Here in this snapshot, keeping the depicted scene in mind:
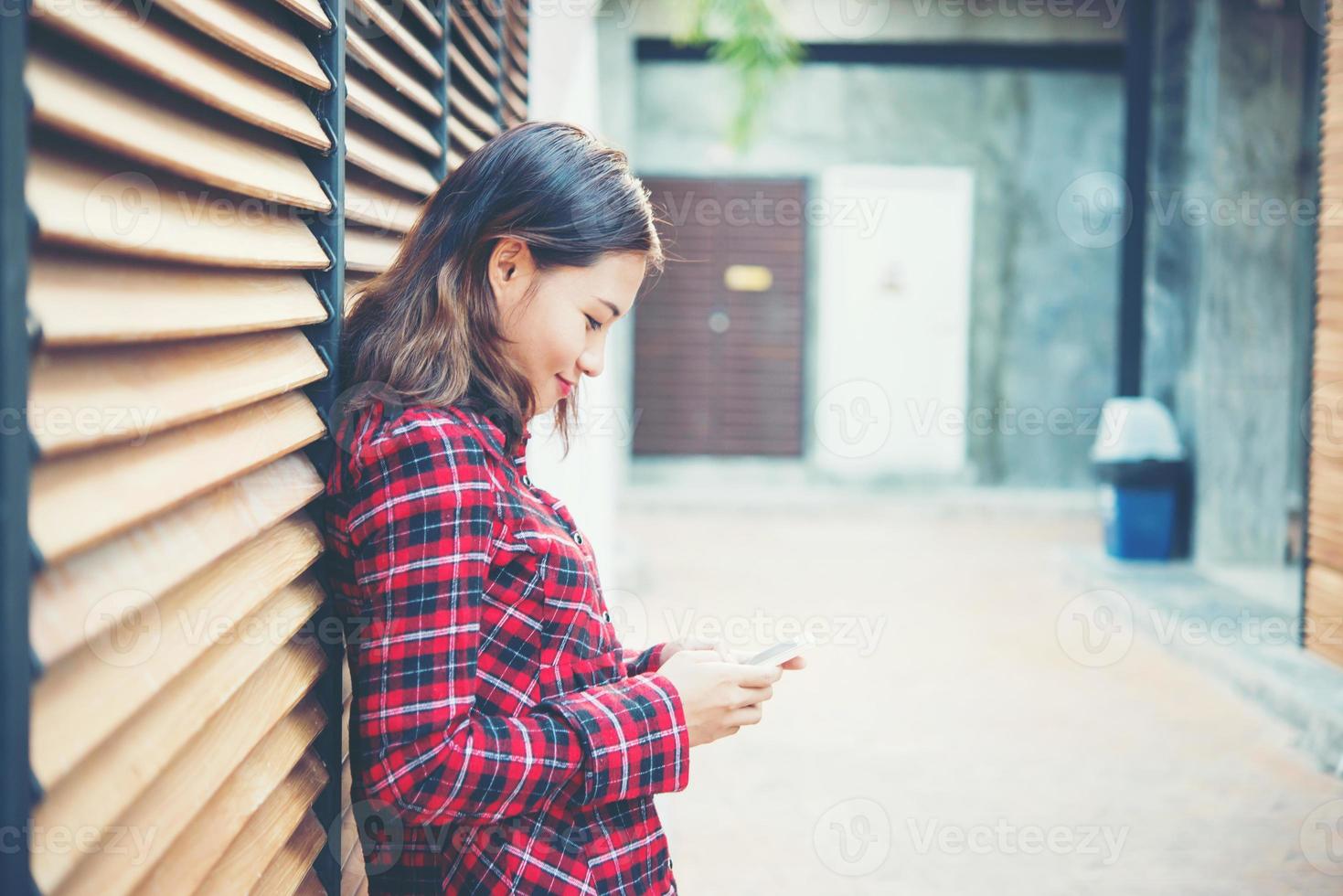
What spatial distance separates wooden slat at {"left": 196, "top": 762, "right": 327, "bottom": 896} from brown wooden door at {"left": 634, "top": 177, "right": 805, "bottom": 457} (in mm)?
8132

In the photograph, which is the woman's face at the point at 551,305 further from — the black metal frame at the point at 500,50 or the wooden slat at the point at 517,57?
the wooden slat at the point at 517,57

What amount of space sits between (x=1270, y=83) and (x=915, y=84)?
138 inches

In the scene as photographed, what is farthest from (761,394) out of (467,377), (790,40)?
(467,377)

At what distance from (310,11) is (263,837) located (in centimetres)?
80

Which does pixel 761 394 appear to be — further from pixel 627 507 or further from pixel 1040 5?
pixel 1040 5

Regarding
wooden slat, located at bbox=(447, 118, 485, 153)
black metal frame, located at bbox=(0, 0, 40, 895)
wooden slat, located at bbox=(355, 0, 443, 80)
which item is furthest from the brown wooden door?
black metal frame, located at bbox=(0, 0, 40, 895)

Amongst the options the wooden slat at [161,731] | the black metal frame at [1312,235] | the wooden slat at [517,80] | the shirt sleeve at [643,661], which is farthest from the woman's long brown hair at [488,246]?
the black metal frame at [1312,235]

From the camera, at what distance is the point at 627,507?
872 cm

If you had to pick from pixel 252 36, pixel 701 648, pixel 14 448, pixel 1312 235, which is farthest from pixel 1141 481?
pixel 14 448

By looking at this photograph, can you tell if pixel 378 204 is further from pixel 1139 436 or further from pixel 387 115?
pixel 1139 436

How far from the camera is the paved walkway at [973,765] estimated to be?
303 centimetres

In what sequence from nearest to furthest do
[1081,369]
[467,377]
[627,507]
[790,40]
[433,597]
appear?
1. [433,597]
2. [467,377]
3. [790,40]
4. [627,507]
5. [1081,369]

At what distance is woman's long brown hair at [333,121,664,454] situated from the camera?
132cm

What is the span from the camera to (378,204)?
5.36 feet
